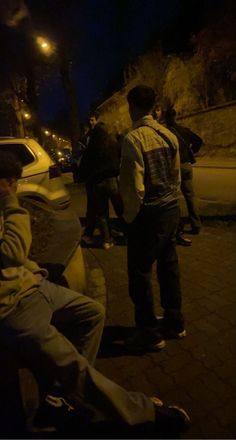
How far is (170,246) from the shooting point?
329 cm

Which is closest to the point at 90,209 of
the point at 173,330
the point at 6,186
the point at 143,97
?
the point at 173,330

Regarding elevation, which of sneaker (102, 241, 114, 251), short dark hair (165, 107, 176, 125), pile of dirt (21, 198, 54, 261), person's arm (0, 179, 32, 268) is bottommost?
sneaker (102, 241, 114, 251)

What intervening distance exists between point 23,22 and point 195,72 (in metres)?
9.67

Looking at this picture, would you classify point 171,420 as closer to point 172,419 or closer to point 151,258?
point 172,419

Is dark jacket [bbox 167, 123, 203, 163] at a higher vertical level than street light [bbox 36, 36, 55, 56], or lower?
lower

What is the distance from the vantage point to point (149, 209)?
3051mm

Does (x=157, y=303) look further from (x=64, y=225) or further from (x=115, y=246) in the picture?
(x=115, y=246)

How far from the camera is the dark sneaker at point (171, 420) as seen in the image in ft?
7.89

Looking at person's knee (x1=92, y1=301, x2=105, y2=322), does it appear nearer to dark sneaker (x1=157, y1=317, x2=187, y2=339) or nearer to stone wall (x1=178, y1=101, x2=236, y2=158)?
dark sneaker (x1=157, y1=317, x2=187, y2=339)

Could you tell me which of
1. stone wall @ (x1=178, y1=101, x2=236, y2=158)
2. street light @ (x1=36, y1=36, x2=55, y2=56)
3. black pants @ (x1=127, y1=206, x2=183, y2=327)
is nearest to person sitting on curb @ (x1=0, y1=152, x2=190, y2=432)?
black pants @ (x1=127, y1=206, x2=183, y2=327)

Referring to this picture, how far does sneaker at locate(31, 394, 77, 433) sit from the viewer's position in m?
2.48

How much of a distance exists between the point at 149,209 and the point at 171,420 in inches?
56.2

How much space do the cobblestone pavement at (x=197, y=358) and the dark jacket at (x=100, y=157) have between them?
1.73m

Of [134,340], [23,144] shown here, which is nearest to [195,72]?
[23,144]
